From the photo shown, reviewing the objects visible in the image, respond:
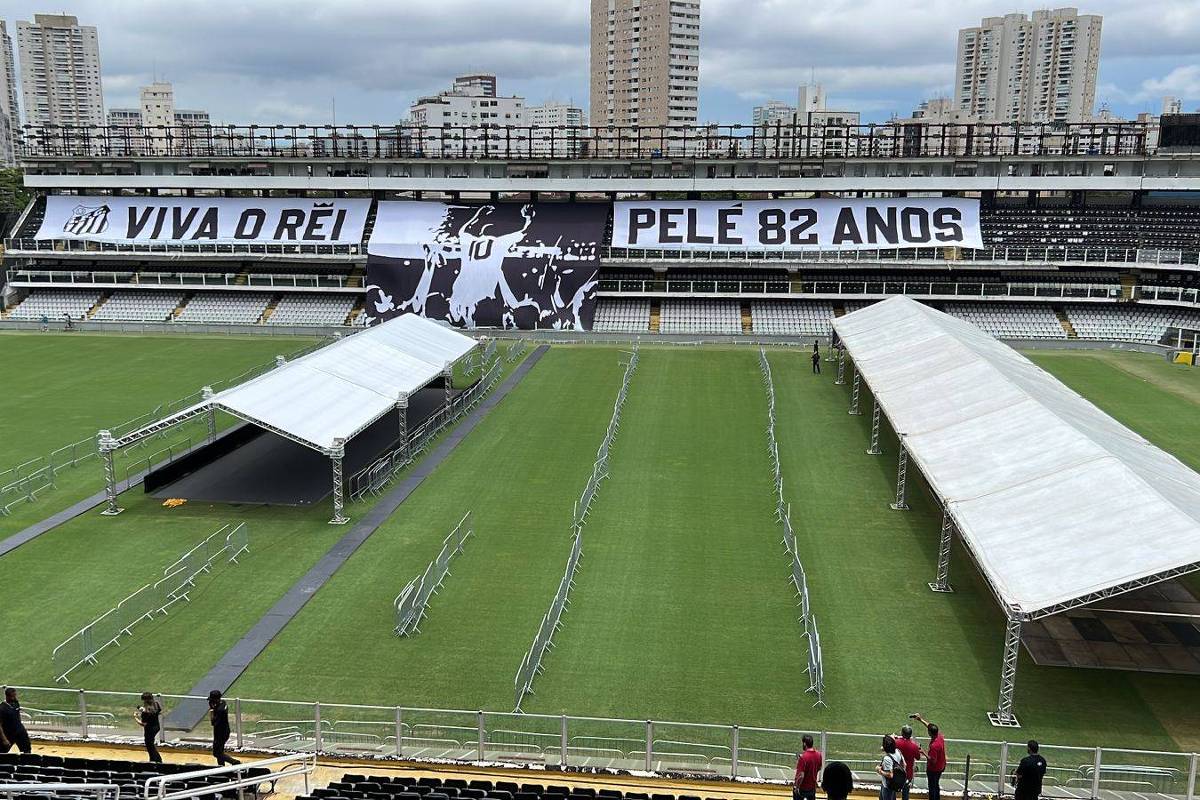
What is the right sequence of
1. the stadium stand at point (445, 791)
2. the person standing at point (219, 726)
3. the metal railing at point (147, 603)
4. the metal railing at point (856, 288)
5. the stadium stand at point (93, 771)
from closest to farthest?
the stadium stand at point (93, 771) < the stadium stand at point (445, 791) < the person standing at point (219, 726) < the metal railing at point (147, 603) < the metal railing at point (856, 288)

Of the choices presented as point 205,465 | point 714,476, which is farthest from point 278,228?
point 714,476

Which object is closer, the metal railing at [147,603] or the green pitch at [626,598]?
the green pitch at [626,598]

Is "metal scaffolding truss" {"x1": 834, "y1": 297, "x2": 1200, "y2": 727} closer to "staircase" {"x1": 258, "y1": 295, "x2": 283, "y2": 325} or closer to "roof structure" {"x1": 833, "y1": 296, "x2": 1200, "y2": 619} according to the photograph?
"roof structure" {"x1": 833, "y1": 296, "x2": 1200, "y2": 619}

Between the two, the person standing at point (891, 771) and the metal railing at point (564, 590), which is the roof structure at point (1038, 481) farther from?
the metal railing at point (564, 590)

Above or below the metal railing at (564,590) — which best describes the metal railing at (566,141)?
above

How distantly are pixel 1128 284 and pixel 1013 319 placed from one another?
763cm

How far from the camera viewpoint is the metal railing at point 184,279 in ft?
206

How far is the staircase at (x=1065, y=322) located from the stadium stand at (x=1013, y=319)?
0.18m

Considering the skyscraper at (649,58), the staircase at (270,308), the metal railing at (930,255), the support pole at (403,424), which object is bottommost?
the support pole at (403,424)

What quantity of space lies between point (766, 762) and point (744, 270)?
51154 millimetres

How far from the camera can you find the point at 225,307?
6212cm

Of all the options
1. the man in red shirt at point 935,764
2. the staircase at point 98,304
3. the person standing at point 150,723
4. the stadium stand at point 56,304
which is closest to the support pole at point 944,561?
the man in red shirt at point 935,764

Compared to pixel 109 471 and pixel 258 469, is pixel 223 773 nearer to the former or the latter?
pixel 109 471

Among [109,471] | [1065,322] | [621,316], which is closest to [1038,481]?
[109,471]
